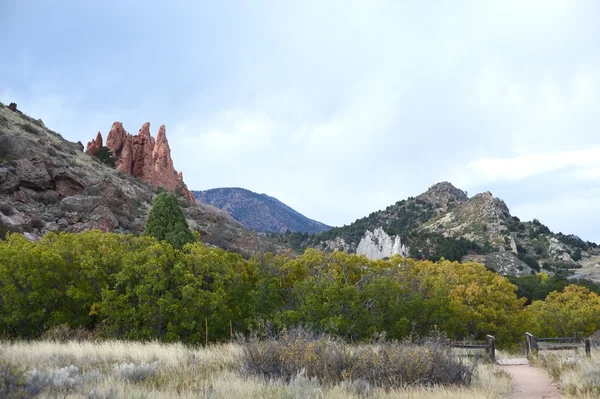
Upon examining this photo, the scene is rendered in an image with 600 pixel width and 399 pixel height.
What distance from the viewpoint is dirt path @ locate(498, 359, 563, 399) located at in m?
9.38

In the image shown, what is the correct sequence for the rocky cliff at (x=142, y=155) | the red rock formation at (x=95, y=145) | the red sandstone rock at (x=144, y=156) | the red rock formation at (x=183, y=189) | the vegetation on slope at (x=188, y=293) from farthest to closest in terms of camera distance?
the red sandstone rock at (x=144, y=156)
the rocky cliff at (x=142, y=155)
the red rock formation at (x=183, y=189)
the red rock formation at (x=95, y=145)
the vegetation on slope at (x=188, y=293)

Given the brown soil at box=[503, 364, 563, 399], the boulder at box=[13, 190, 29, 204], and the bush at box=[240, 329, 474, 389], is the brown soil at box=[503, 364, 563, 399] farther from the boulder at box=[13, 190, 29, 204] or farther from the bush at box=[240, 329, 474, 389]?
the boulder at box=[13, 190, 29, 204]

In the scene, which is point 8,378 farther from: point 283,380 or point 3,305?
point 3,305

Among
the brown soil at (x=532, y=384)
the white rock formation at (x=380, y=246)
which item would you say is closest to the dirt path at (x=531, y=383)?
the brown soil at (x=532, y=384)

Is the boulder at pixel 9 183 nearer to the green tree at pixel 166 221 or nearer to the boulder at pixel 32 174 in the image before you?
A: the boulder at pixel 32 174

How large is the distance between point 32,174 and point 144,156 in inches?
1624

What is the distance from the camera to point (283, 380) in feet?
26.2

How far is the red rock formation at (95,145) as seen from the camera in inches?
2691

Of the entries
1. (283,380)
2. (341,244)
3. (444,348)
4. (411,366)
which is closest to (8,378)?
(283,380)

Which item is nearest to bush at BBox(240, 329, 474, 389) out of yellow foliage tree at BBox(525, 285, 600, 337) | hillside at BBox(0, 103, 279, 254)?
hillside at BBox(0, 103, 279, 254)

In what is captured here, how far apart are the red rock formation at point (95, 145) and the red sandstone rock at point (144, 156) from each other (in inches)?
48.1

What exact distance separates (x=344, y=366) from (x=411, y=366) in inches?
47.8

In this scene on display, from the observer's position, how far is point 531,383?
1121cm

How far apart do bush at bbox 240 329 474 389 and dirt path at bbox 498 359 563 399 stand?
165 cm
